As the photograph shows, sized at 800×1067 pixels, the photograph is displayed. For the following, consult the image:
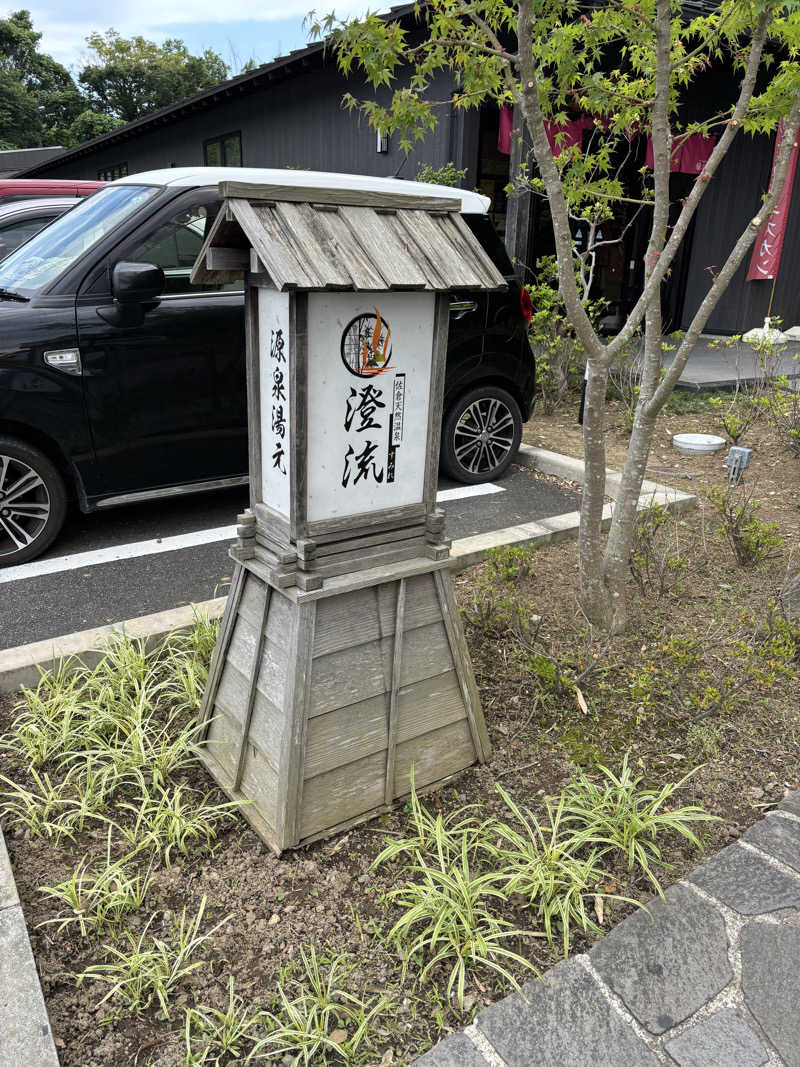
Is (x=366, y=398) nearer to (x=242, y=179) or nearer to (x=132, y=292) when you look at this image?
(x=132, y=292)

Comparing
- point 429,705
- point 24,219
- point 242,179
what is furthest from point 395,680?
point 24,219

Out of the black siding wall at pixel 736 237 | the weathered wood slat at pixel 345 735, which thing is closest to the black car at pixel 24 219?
the weathered wood slat at pixel 345 735

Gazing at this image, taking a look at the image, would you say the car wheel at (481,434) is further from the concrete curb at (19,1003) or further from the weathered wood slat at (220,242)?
the concrete curb at (19,1003)

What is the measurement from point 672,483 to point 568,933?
414 centimetres

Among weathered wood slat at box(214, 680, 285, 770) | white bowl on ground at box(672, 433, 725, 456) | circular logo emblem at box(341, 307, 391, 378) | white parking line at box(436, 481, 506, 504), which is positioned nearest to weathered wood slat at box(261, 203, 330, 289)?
circular logo emblem at box(341, 307, 391, 378)

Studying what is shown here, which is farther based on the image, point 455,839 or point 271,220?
point 455,839

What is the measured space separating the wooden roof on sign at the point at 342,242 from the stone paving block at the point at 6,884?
1758 mm

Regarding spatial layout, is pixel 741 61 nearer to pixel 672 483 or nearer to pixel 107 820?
pixel 672 483

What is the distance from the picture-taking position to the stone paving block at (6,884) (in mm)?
2004

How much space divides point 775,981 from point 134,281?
3.91 metres

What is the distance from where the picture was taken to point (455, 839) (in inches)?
93.3

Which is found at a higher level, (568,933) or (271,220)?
(271,220)

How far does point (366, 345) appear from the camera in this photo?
2176 mm

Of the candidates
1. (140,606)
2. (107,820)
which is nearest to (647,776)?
(107,820)
